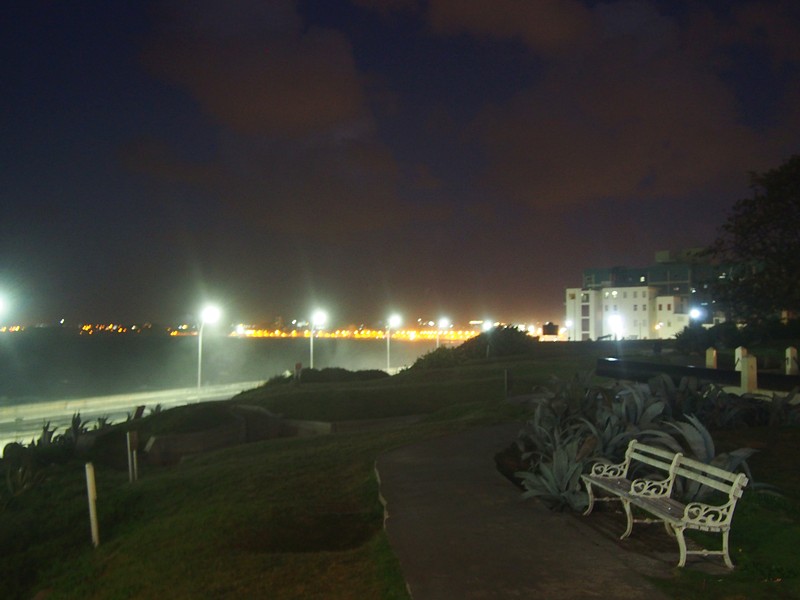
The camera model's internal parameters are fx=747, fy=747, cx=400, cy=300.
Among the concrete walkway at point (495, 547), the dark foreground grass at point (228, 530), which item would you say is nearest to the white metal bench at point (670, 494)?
the concrete walkway at point (495, 547)

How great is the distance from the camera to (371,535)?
7.08 m

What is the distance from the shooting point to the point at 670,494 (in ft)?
22.1

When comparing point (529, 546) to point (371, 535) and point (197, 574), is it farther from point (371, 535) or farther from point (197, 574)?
point (197, 574)

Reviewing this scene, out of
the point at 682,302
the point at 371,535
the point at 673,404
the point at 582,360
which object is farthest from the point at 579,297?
the point at 371,535

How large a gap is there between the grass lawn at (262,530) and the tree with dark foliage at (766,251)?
12.9m

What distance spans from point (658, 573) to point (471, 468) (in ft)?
13.5

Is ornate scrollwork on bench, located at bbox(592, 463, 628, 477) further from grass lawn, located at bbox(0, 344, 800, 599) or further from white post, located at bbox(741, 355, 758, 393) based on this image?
white post, located at bbox(741, 355, 758, 393)

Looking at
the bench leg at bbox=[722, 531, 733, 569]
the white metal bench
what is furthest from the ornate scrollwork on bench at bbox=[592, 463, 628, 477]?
the bench leg at bbox=[722, 531, 733, 569]

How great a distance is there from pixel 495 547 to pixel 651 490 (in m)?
1.81

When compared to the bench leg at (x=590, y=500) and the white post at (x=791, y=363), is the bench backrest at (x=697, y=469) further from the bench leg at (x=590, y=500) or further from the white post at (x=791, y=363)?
the white post at (x=791, y=363)

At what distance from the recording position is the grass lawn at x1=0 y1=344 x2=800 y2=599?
566 centimetres

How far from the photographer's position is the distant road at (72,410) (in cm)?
2769

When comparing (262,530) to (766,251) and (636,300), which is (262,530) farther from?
(636,300)

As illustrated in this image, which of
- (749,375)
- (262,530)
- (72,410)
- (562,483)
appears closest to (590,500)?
(562,483)
